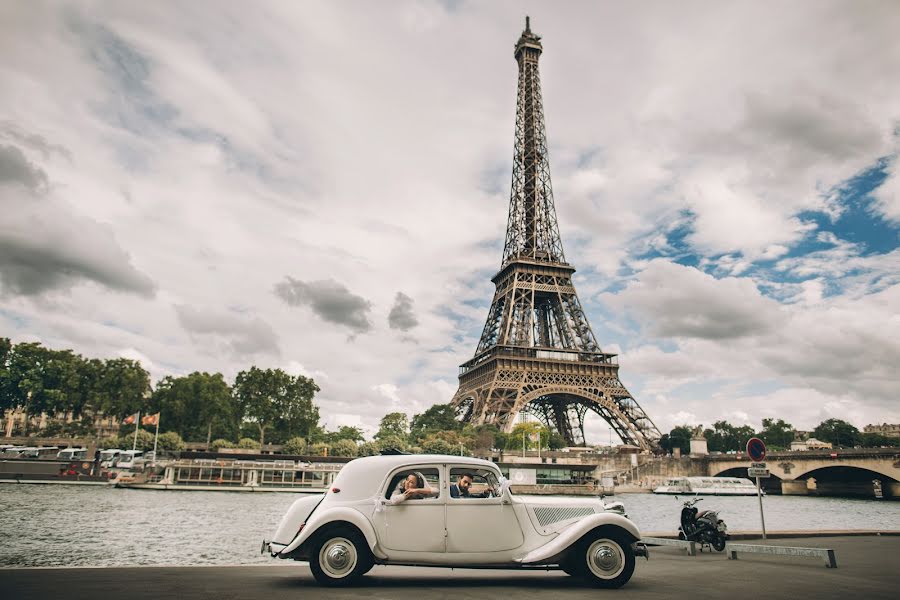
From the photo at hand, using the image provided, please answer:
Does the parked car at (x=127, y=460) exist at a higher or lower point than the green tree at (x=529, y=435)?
lower

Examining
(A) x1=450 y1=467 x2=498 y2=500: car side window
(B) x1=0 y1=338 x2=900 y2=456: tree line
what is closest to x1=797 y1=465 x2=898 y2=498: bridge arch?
(B) x1=0 y1=338 x2=900 y2=456: tree line

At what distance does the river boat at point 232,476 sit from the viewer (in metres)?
56.2

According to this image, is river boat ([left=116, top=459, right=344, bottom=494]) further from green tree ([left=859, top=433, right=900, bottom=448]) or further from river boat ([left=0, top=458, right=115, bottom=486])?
green tree ([left=859, top=433, right=900, bottom=448])

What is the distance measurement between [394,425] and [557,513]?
301 feet

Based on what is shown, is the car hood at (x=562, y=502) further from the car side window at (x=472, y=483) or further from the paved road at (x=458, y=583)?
the paved road at (x=458, y=583)

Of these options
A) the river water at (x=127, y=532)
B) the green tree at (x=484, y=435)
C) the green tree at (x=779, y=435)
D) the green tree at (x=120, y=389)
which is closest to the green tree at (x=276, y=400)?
the green tree at (x=120, y=389)

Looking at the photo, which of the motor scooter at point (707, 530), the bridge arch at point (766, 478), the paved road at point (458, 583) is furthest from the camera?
the bridge arch at point (766, 478)

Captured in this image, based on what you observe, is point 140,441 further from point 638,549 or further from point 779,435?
point 779,435

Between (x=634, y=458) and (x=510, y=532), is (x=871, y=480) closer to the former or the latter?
(x=634, y=458)

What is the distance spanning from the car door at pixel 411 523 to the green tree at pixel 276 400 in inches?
3030

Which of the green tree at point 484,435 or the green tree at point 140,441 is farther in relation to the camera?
the green tree at point 140,441

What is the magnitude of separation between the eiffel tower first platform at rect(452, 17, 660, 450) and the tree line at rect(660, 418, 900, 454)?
3819cm

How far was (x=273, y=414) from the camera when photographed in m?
81.6

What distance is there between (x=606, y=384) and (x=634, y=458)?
34.9 ft
